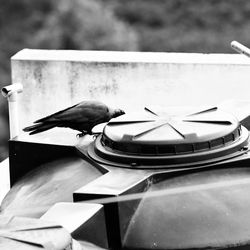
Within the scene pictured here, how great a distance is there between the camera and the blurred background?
25797mm

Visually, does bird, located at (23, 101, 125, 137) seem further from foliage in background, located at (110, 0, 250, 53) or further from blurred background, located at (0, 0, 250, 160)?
foliage in background, located at (110, 0, 250, 53)

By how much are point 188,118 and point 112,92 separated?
3253mm

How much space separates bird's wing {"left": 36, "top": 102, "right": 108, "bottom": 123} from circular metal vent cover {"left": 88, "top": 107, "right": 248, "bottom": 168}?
1.15 feet

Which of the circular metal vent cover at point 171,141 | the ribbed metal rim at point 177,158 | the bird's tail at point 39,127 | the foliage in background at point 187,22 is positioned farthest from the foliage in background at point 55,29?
the ribbed metal rim at point 177,158

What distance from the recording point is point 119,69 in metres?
6.43

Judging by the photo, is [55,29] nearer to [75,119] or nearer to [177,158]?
[75,119]

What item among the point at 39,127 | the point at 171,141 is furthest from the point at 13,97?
the point at 171,141

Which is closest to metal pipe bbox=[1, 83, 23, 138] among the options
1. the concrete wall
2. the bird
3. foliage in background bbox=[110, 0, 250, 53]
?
the bird

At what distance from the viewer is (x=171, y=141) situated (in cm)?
303

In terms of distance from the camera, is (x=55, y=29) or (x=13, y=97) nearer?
(x=13, y=97)

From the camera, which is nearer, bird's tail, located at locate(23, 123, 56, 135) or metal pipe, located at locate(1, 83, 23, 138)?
bird's tail, located at locate(23, 123, 56, 135)

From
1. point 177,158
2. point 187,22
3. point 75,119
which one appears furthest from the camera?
point 187,22

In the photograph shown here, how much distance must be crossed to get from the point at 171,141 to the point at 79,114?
805mm

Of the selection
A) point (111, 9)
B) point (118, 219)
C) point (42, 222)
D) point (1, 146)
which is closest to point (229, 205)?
point (118, 219)
